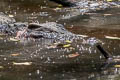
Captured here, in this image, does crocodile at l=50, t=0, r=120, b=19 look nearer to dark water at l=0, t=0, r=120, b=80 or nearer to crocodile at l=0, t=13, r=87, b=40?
dark water at l=0, t=0, r=120, b=80

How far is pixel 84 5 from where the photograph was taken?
11.9 meters

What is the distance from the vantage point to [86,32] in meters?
8.20

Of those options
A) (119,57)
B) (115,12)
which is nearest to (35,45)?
(119,57)

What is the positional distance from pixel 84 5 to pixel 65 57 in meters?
5.93

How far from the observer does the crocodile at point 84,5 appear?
11.0 metres

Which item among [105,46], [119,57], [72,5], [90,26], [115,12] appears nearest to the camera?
[119,57]

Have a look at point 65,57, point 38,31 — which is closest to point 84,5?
point 38,31

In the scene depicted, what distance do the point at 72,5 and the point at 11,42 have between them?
4879 millimetres

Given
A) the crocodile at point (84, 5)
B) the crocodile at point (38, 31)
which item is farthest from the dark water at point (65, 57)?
the crocodile at point (84, 5)

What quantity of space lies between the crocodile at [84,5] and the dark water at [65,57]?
1094mm

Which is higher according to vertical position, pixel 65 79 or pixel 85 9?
pixel 65 79

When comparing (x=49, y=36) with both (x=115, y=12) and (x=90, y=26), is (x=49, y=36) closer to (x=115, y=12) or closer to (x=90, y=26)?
(x=90, y=26)

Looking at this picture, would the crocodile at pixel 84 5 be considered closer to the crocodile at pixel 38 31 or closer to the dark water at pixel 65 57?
the dark water at pixel 65 57

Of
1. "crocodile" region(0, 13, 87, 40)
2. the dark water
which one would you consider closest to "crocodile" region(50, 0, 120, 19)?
the dark water
